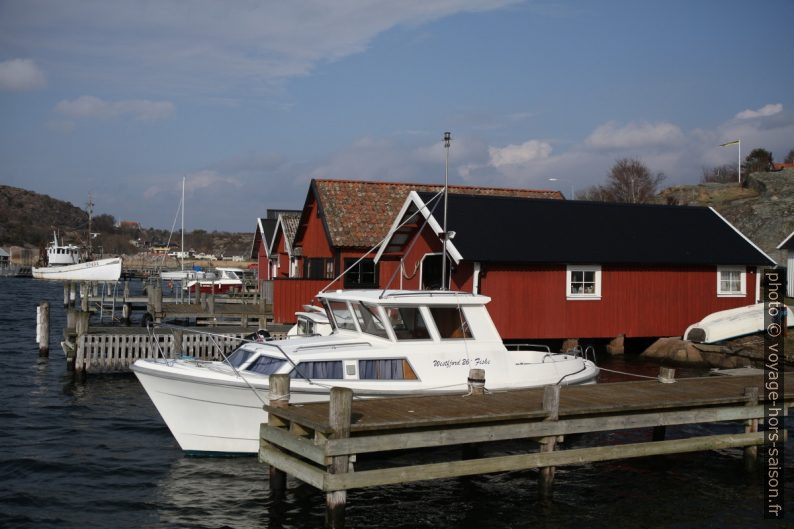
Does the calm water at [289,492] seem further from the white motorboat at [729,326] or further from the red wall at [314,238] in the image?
the red wall at [314,238]

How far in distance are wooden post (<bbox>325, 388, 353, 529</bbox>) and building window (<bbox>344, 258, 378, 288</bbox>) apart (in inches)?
777

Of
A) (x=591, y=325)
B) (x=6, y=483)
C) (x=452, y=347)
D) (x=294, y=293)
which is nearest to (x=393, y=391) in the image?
(x=452, y=347)

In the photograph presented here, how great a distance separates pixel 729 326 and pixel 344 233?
1444cm

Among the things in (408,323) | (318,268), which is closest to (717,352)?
(408,323)

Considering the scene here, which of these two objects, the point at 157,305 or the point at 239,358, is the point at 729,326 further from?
the point at 157,305

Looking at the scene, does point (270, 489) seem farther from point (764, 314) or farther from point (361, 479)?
point (764, 314)

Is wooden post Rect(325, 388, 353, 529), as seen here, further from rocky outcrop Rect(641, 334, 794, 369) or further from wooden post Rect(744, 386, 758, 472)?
rocky outcrop Rect(641, 334, 794, 369)

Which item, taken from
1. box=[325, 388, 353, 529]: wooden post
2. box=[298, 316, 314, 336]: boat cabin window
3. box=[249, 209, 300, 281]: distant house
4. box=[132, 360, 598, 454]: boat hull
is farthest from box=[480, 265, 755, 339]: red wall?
box=[249, 209, 300, 281]: distant house

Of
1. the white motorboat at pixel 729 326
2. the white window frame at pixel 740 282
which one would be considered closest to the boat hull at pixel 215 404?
the white motorboat at pixel 729 326

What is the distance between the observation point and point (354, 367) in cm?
1530

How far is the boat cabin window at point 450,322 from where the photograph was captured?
16.3 m

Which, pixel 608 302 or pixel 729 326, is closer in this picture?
pixel 729 326

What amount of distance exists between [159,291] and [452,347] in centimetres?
1940

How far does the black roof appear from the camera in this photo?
25.5 meters
